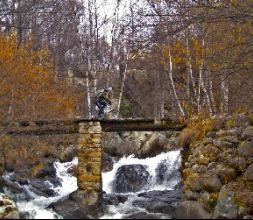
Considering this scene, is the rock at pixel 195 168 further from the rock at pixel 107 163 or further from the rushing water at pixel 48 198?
the rock at pixel 107 163

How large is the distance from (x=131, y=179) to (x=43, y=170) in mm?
3637

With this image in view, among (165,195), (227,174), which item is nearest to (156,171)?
(165,195)

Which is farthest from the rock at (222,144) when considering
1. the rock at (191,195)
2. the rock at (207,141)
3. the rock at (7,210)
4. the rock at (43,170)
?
the rock at (43,170)

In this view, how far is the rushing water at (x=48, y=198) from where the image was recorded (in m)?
12.0

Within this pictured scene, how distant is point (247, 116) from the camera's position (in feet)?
35.5

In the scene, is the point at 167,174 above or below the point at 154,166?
A: below

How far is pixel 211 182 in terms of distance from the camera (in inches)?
415

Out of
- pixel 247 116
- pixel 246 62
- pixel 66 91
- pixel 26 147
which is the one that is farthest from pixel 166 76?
pixel 246 62

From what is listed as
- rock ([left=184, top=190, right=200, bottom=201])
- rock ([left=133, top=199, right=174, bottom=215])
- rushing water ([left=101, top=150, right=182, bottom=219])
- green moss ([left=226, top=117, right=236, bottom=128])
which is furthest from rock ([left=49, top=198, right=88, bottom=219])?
green moss ([left=226, top=117, right=236, bottom=128])

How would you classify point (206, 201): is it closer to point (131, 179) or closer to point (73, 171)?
point (131, 179)

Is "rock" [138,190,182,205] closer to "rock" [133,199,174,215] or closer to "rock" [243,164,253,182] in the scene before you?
"rock" [133,199,174,215]

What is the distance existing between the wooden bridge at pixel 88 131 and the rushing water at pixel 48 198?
3.95ft

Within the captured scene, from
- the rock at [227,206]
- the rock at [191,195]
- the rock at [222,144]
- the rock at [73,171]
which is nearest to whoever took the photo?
the rock at [227,206]

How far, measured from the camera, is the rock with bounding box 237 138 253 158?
34.0 feet
